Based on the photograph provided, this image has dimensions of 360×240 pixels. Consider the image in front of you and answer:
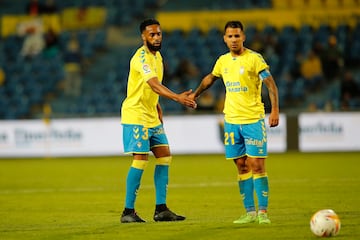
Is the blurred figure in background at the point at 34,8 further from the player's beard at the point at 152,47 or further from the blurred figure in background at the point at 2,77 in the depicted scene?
the player's beard at the point at 152,47

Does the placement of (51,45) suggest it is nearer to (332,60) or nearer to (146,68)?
(332,60)

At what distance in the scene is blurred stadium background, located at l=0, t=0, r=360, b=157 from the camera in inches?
1078

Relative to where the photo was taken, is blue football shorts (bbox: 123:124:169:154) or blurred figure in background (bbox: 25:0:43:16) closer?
blue football shorts (bbox: 123:124:169:154)

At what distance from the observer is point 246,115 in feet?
32.5

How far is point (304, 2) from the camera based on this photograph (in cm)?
2944

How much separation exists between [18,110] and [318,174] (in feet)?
47.3

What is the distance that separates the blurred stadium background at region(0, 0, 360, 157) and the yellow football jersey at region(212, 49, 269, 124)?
13.7 metres

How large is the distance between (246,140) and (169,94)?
1.01m

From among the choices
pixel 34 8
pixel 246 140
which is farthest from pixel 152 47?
pixel 34 8

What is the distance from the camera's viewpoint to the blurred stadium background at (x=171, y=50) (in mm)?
27391

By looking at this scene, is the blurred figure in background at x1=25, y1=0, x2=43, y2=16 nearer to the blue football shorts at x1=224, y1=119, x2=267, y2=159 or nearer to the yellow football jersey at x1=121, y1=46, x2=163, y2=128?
the yellow football jersey at x1=121, y1=46, x2=163, y2=128

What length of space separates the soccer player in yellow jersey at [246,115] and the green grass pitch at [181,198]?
0.45m

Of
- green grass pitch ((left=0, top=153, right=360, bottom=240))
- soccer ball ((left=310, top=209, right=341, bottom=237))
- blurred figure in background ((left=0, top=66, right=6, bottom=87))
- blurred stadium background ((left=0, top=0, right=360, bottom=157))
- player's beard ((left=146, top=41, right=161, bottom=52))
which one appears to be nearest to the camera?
soccer ball ((left=310, top=209, right=341, bottom=237))

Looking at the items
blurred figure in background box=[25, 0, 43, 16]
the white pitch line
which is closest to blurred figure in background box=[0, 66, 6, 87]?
blurred figure in background box=[25, 0, 43, 16]
